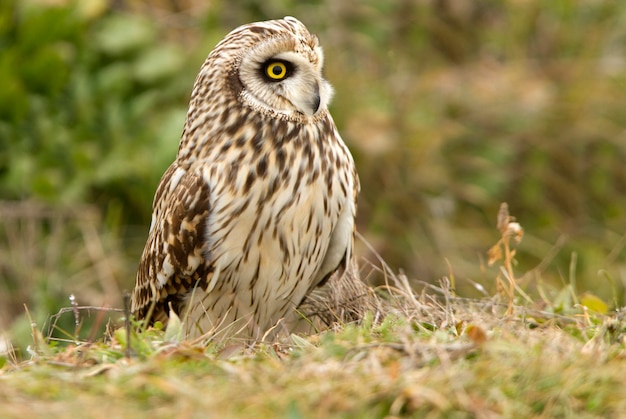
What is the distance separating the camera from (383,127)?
809cm

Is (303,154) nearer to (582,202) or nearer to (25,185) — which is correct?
(25,185)

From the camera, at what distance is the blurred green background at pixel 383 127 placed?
723 cm

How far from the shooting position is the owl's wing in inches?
160

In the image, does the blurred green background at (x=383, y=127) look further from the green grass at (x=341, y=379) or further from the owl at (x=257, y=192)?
the green grass at (x=341, y=379)

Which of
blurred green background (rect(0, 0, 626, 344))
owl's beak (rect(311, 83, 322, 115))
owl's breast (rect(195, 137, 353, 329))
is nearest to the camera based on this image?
owl's breast (rect(195, 137, 353, 329))

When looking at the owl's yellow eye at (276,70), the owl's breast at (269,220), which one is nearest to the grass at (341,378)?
the owl's breast at (269,220)

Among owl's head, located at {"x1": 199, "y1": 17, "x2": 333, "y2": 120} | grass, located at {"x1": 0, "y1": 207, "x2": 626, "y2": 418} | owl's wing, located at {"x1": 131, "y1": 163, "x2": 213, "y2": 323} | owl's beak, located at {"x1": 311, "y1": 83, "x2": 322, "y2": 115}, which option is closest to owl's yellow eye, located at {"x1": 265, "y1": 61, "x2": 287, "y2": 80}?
owl's head, located at {"x1": 199, "y1": 17, "x2": 333, "y2": 120}

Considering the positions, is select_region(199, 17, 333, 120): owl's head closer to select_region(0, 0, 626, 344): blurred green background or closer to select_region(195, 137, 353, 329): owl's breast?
select_region(195, 137, 353, 329): owl's breast

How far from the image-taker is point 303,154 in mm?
4043

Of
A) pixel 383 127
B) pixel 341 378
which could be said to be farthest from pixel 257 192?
pixel 383 127

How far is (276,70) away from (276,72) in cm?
1

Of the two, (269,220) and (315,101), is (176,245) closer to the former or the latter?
(269,220)

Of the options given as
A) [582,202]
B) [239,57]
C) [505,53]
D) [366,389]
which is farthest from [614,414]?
[505,53]

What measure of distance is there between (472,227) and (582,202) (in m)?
1.01
